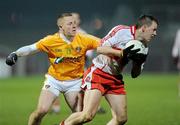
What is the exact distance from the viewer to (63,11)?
1571 inches

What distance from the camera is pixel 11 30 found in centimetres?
4109

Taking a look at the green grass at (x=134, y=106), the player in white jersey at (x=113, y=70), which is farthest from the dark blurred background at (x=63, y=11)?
the player in white jersey at (x=113, y=70)

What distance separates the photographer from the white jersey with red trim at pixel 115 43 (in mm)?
9945

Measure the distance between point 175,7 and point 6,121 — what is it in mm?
30111

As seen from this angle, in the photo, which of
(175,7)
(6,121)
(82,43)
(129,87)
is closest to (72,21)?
(82,43)

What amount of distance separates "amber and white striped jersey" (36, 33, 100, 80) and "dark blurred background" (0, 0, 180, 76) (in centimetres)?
2810

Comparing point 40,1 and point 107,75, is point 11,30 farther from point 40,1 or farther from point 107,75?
point 107,75

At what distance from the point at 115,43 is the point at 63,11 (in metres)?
30.1

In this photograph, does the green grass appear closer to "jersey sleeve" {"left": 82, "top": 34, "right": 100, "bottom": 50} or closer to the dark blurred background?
"jersey sleeve" {"left": 82, "top": 34, "right": 100, "bottom": 50}

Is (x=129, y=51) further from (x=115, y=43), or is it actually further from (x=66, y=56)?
(x=66, y=56)

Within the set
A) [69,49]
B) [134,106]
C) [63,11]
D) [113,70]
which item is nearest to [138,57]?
[113,70]

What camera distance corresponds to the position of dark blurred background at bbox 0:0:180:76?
40.1 meters

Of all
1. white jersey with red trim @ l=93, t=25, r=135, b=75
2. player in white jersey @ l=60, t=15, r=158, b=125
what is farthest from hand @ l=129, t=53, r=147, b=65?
white jersey with red trim @ l=93, t=25, r=135, b=75

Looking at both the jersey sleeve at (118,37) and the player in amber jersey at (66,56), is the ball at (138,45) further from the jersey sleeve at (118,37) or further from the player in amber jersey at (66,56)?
the player in amber jersey at (66,56)
